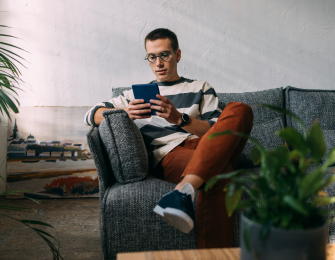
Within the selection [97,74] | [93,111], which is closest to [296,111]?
[93,111]

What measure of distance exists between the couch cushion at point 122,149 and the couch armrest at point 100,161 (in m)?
0.03

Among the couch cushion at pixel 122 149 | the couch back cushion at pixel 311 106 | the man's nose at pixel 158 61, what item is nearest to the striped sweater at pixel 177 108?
the man's nose at pixel 158 61

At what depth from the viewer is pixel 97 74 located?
7.32 ft

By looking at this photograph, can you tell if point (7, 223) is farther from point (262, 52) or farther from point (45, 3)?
point (262, 52)

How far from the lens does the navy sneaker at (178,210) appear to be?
0.80 metres

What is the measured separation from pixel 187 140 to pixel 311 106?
3.14 feet

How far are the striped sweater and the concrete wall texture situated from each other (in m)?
0.70

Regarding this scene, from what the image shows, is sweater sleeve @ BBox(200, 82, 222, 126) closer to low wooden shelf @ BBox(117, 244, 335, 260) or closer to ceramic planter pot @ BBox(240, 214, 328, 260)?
low wooden shelf @ BBox(117, 244, 335, 260)

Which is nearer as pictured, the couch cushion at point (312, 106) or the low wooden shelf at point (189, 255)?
the low wooden shelf at point (189, 255)

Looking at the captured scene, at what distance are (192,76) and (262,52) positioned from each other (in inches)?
24.2

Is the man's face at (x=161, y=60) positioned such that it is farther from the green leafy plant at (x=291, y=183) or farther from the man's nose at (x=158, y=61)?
the green leafy plant at (x=291, y=183)

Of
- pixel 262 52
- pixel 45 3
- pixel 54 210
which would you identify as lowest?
pixel 54 210

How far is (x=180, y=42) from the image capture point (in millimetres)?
2262

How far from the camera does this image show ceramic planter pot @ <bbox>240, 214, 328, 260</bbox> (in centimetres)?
40
